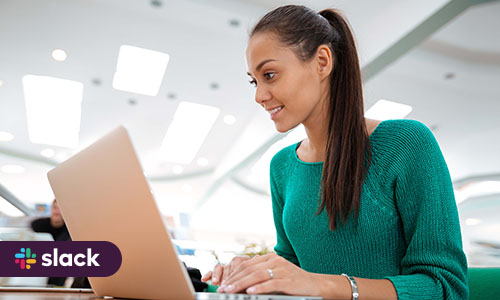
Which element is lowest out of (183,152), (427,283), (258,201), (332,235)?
(427,283)

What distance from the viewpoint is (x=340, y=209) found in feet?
3.15

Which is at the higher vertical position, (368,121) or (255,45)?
(255,45)

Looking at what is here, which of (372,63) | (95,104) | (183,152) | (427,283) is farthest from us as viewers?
(183,152)

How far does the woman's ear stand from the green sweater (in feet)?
0.69

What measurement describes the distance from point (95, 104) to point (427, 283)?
650 cm

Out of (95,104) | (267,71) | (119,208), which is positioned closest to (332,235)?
(267,71)

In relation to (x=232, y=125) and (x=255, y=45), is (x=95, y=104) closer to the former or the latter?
(x=232, y=125)

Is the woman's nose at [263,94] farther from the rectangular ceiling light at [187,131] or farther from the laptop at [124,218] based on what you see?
the rectangular ceiling light at [187,131]

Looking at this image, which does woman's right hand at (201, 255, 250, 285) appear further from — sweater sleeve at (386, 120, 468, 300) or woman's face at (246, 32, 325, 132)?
woman's face at (246, 32, 325, 132)

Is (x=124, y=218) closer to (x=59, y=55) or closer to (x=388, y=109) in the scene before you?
(x=388, y=109)


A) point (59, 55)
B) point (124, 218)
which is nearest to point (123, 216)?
point (124, 218)

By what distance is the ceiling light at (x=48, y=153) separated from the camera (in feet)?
25.4

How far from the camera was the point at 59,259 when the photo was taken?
669 millimetres

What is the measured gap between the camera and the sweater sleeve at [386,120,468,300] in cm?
75
